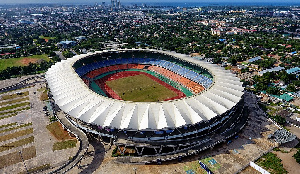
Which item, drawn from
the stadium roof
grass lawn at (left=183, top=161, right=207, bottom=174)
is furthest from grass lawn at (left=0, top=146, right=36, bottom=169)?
grass lawn at (left=183, top=161, right=207, bottom=174)

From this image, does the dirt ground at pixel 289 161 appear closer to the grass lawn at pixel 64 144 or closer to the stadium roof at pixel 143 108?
the stadium roof at pixel 143 108

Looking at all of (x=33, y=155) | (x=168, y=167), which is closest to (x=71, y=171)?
(x=33, y=155)

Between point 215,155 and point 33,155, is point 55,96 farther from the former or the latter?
point 215,155

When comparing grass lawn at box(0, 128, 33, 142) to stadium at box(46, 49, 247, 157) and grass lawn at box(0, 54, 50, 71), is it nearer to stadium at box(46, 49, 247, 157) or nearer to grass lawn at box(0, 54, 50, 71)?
stadium at box(46, 49, 247, 157)

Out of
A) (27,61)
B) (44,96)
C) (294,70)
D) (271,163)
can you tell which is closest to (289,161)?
(271,163)

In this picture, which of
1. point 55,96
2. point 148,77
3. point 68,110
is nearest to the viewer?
point 68,110

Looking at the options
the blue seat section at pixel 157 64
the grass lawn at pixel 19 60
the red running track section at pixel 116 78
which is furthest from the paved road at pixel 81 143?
the grass lawn at pixel 19 60

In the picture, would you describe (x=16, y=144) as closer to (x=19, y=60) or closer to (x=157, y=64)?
(x=157, y=64)
